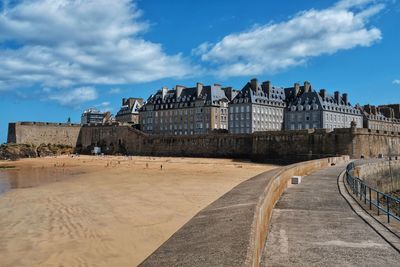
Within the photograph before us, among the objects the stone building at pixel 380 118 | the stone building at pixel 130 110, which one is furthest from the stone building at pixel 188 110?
the stone building at pixel 380 118

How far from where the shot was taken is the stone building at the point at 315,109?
67938mm

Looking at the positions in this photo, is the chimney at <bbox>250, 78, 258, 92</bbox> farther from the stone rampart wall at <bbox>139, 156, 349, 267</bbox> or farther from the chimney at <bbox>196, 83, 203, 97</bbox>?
the stone rampart wall at <bbox>139, 156, 349, 267</bbox>

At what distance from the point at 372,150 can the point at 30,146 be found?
178 ft

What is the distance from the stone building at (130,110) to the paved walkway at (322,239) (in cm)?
9444

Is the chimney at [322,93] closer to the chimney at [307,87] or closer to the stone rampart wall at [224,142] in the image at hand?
the chimney at [307,87]

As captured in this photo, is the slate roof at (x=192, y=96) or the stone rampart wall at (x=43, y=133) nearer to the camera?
the stone rampart wall at (x=43, y=133)

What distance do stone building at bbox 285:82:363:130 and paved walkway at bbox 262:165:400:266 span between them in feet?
196

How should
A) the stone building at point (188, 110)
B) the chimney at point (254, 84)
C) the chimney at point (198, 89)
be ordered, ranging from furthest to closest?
the chimney at point (198, 89)
the stone building at point (188, 110)
the chimney at point (254, 84)

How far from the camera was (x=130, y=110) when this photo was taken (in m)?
104

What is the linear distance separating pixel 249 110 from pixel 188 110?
14.3 m

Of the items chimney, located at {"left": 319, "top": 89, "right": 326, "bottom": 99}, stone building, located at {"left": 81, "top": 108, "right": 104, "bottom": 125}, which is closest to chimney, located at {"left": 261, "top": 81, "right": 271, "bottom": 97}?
chimney, located at {"left": 319, "top": 89, "right": 326, "bottom": 99}

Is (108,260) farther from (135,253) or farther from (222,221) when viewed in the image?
(222,221)

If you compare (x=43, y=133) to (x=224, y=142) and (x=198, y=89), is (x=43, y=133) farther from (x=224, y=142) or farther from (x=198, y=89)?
(x=224, y=142)

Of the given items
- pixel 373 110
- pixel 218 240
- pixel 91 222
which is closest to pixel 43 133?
pixel 91 222
